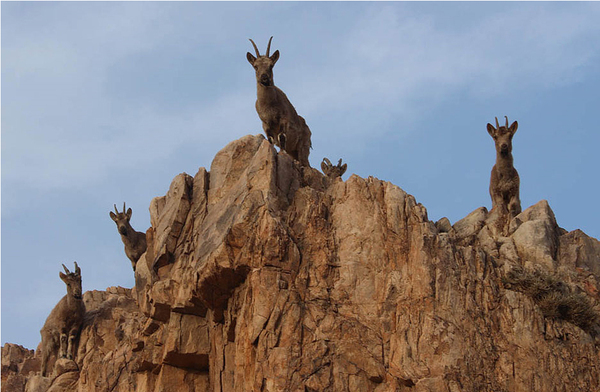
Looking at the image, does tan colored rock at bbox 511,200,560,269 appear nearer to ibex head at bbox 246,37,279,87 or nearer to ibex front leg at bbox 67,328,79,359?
ibex head at bbox 246,37,279,87

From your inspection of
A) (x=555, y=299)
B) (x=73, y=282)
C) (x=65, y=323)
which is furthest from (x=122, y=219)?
(x=555, y=299)

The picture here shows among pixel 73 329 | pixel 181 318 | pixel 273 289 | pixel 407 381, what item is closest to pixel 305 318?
pixel 273 289

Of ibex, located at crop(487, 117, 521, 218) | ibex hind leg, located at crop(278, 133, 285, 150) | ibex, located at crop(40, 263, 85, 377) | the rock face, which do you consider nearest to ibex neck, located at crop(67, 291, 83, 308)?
ibex, located at crop(40, 263, 85, 377)

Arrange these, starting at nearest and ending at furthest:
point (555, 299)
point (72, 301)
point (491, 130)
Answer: point (555, 299), point (491, 130), point (72, 301)

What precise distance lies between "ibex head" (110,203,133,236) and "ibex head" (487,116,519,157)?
12846mm

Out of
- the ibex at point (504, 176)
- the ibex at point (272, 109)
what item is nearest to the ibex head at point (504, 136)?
the ibex at point (504, 176)

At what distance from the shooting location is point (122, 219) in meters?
34.2

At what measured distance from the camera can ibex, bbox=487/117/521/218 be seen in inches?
1152

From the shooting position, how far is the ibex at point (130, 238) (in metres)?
33.7

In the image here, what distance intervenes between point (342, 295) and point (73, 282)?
13942 millimetres

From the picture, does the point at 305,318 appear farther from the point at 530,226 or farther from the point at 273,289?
the point at 530,226

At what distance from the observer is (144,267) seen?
2995 centimetres

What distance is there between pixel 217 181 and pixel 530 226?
354 inches

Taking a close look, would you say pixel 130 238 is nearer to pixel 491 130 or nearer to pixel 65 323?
pixel 65 323
